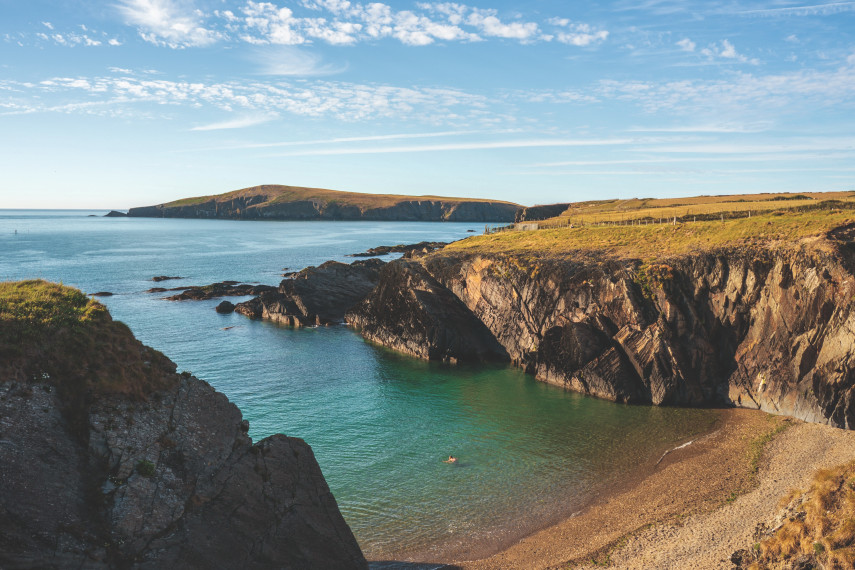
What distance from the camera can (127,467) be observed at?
20.6 meters

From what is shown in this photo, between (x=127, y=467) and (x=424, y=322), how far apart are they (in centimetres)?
4953

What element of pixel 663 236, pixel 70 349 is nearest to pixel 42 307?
pixel 70 349

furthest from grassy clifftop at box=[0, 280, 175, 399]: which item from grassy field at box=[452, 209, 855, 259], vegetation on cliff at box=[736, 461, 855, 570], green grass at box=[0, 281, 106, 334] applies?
grassy field at box=[452, 209, 855, 259]

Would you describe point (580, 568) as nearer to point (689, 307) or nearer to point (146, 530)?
point (146, 530)

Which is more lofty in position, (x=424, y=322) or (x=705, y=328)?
(x=705, y=328)

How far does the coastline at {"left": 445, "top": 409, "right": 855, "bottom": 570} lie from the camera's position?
2833 centimetres

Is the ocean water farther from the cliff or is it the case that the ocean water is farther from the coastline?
the cliff

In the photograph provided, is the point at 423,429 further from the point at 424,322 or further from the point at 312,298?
the point at 312,298

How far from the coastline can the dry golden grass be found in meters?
3.05

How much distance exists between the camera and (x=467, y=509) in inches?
1331

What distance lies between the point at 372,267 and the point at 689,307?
219 ft

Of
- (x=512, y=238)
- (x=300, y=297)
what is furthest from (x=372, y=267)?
(x=512, y=238)

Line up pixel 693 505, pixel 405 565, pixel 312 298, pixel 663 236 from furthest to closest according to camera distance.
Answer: pixel 312 298 → pixel 663 236 → pixel 693 505 → pixel 405 565

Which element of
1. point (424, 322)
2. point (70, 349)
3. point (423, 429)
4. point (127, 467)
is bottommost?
point (423, 429)
